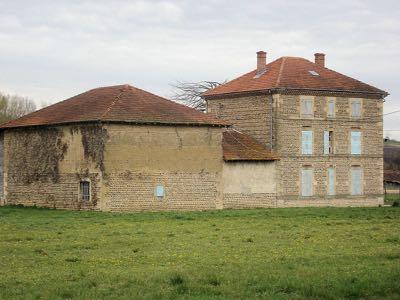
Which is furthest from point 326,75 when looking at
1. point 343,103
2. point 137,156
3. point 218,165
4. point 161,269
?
point 161,269

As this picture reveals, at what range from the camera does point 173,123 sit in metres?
39.0

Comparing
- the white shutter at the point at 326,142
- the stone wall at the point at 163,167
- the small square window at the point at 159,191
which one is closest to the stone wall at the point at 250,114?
the white shutter at the point at 326,142

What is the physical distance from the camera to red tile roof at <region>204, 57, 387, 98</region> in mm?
46688

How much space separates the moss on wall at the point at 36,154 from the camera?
39.9 m

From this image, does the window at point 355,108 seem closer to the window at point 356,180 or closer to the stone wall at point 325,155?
the stone wall at point 325,155

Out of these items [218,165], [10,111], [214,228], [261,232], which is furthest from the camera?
[10,111]

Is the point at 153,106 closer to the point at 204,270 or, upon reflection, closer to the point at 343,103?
the point at 343,103

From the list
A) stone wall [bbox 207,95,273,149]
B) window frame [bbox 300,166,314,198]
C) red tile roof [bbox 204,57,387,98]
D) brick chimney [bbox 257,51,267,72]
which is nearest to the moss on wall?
stone wall [bbox 207,95,273,149]

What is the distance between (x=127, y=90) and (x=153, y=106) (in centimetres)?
216

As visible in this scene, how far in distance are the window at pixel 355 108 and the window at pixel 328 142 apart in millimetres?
2046

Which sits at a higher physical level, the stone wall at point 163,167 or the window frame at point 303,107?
the window frame at point 303,107

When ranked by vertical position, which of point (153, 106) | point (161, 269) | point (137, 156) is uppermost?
point (153, 106)

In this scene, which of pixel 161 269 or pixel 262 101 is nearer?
pixel 161 269

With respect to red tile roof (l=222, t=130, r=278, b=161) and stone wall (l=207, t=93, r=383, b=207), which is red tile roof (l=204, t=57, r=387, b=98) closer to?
stone wall (l=207, t=93, r=383, b=207)
